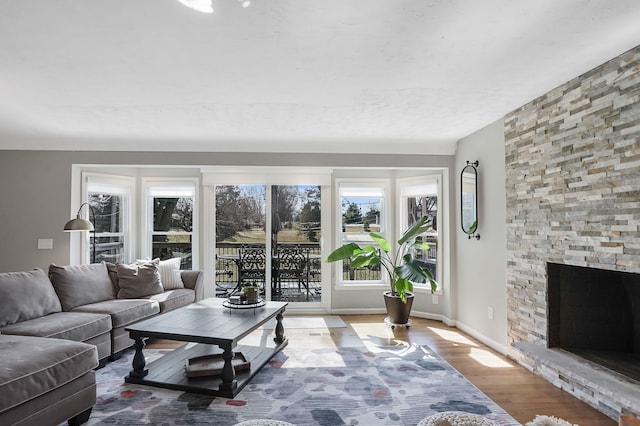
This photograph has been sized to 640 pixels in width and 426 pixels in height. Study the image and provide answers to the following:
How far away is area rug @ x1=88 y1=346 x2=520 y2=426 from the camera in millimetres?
2496

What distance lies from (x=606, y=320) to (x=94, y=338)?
438 cm

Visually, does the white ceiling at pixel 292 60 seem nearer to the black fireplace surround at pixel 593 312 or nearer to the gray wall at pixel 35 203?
the gray wall at pixel 35 203

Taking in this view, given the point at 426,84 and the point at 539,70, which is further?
the point at 426,84

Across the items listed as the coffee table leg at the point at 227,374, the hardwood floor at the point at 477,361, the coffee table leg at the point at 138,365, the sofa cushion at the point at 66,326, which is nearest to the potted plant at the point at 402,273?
the hardwood floor at the point at 477,361

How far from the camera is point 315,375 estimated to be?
10.5 ft

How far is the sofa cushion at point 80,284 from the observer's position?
12.3 feet

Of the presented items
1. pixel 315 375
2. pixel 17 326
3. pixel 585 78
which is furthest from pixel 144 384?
pixel 585 78

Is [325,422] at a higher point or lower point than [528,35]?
lower

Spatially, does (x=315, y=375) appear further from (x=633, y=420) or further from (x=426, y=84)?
(x=426, y=84)

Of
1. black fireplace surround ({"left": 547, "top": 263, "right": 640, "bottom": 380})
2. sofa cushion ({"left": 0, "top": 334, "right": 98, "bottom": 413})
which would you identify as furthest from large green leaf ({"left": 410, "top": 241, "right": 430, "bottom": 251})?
sofa cushion ({"left": 0, "top": 334, "right": 98, "bottom": 413})

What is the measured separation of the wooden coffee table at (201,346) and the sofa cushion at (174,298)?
64cm

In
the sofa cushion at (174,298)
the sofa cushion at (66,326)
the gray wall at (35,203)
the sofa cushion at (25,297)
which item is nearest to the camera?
the sofa cushion at (66,326)

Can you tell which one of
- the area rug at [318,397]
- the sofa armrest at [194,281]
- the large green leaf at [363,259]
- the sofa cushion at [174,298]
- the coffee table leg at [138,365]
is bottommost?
the area rug at [318,397]

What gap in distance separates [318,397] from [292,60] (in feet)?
Result: 8.06
